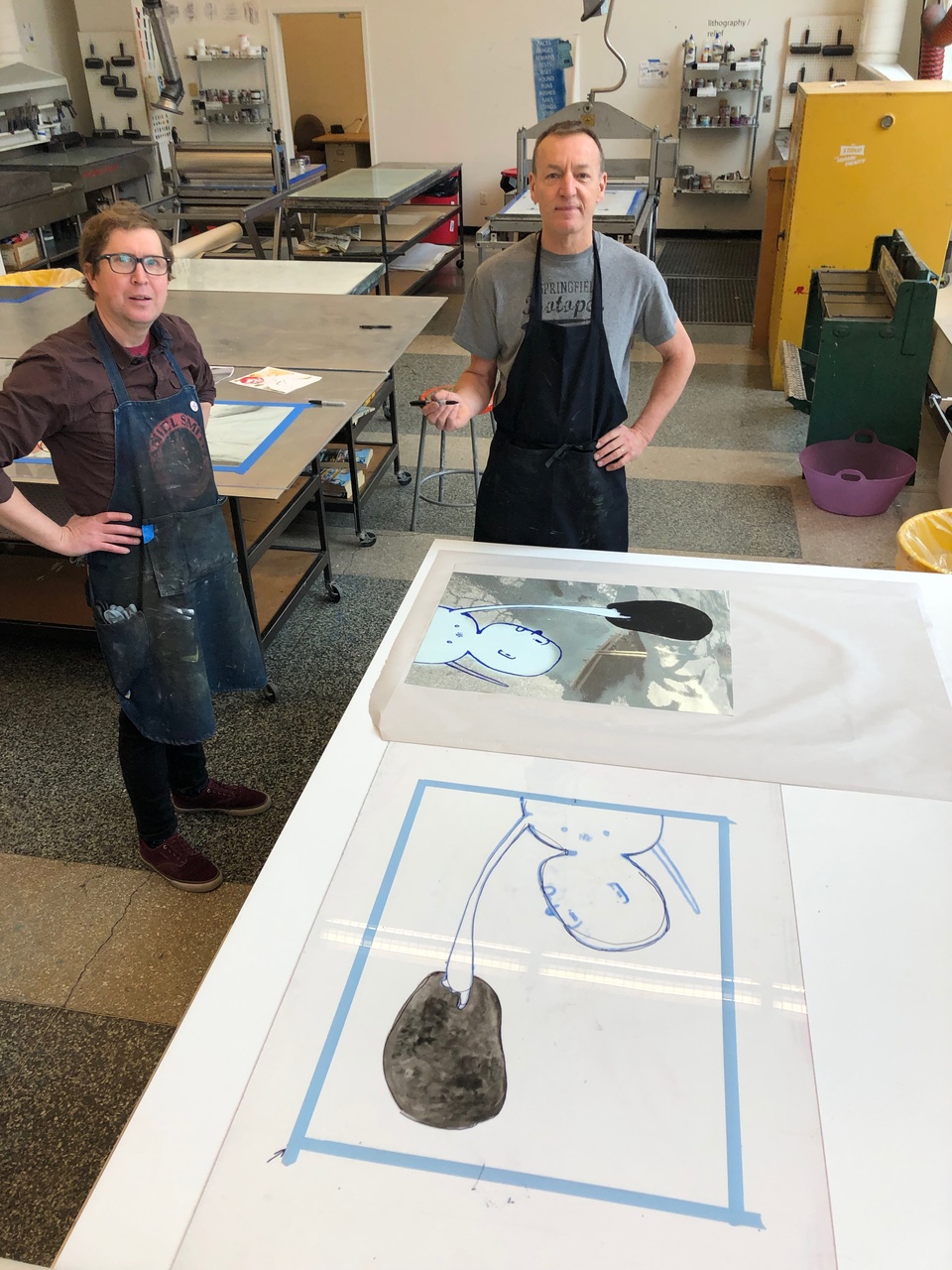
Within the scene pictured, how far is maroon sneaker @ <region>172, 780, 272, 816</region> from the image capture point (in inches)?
96.3

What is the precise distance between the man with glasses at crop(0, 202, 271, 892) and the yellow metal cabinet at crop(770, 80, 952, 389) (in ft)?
12.4

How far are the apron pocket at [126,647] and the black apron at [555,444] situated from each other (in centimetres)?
79

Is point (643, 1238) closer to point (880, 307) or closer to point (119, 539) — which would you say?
point (119, 539)

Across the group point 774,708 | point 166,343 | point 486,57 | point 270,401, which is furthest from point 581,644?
point 486,57

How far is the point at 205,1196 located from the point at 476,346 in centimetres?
165

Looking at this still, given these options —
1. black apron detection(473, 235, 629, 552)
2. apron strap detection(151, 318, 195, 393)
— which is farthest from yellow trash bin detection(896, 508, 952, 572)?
apron strap detection(151, 318, 195, 393)

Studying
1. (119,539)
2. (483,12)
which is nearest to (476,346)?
(119,539)

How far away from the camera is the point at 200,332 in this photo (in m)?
3.56

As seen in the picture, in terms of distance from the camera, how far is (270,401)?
2.92 m

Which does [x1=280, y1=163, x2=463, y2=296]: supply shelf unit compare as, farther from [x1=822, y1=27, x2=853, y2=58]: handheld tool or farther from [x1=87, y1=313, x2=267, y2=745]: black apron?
[x1=87, y1=313, x2=267, y2=745]: black apron

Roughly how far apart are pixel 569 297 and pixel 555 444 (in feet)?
1.02

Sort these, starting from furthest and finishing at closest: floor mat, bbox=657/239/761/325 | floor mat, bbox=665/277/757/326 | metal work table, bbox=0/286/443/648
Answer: floor mat, bbox=657/239/761/325 < floor mat, bbox=665/277/757/326 < metal work table, bbox=0/286/443/648

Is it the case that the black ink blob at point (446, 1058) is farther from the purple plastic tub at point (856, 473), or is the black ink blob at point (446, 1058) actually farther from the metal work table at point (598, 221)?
the metal work table at point (598, 221)

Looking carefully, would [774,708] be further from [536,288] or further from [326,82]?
[326,82]
